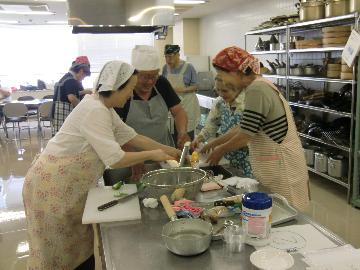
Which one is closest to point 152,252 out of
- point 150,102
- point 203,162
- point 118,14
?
point 203,162

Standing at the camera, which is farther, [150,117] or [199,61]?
[199,61]

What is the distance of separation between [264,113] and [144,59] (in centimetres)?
80

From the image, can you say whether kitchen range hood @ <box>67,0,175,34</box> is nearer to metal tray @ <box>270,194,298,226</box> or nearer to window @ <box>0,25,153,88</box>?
metal tray @ <box>270,194,298,226</box>

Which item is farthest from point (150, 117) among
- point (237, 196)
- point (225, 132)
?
point (237, 196)

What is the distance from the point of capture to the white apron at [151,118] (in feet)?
7.09

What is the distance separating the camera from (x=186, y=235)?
1.14 metres

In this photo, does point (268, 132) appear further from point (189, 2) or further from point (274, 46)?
point (189, 2)

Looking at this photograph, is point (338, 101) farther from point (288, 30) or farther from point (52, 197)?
point (52, 197)

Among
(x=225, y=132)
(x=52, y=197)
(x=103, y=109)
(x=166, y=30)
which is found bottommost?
(x=52, y=197)

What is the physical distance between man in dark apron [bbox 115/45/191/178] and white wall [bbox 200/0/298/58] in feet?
10.5

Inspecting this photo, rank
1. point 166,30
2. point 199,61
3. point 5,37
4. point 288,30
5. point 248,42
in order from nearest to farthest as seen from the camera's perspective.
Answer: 1. point 166,30
2. point 288,30
3. point 248,42
4. point 199,61
5. point 5,37

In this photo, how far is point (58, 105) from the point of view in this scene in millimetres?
4289

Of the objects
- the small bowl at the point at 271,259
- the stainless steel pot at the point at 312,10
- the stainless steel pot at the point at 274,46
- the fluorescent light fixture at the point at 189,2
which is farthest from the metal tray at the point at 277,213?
the fluorescent light fixture at the point at 189,2

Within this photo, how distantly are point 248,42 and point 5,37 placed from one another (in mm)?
6954
